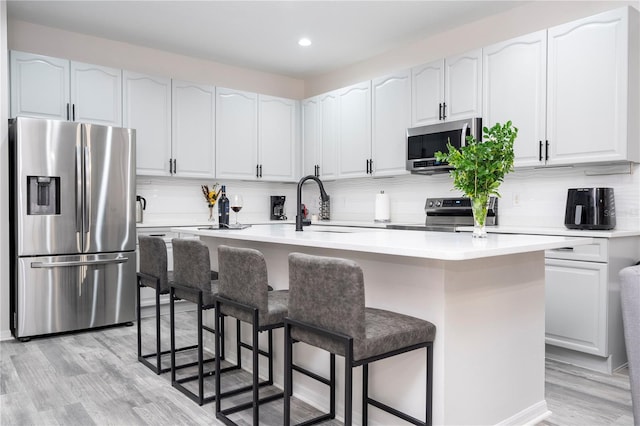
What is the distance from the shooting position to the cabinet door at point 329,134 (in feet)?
17.4

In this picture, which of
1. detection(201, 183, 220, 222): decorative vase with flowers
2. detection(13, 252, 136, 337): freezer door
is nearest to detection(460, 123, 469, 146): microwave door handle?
detection(201, 183, 220, 222): decorative vase with flowers

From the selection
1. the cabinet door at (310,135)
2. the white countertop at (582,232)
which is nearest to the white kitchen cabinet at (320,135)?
the cabinet door at (310,135)

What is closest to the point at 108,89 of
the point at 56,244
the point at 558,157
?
the point at 56,244

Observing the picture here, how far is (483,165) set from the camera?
2.02 metres

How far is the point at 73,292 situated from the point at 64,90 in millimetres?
1787

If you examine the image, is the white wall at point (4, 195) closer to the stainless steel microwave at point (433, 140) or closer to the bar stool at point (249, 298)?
the bar stool at point (249, 298)

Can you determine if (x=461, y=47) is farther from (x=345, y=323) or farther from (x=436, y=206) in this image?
(x=345, y=323)

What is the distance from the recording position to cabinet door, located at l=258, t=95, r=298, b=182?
550 cm

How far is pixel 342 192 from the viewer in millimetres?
5719

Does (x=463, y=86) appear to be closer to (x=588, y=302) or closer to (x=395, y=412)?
(x=588, y=302)

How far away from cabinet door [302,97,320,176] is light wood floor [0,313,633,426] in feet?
9.85

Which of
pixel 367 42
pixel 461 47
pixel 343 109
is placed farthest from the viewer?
pixel 343 109

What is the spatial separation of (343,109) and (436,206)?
161 cm

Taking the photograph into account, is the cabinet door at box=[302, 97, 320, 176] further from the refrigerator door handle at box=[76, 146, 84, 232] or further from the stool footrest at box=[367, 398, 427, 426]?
the stool footrest at box=[367, 398, 427, 426]
